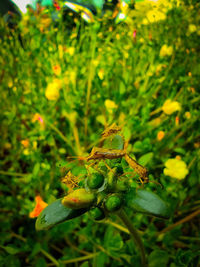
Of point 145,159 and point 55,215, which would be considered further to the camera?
point 145,159

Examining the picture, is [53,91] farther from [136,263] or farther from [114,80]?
[136,263]

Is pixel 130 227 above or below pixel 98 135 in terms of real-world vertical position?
below

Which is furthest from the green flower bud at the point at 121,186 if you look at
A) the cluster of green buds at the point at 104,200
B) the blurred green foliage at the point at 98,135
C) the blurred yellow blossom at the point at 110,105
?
the blurred yellow blossom at the point at 110,105

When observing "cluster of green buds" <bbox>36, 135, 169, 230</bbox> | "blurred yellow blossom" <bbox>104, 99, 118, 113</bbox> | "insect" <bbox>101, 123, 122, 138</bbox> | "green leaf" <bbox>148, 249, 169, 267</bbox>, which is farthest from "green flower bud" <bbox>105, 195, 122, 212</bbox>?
"blurred yellow blossom" <bbox>104, 99, 118, 113</bbox>

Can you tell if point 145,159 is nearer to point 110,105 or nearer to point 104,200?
point 104,200

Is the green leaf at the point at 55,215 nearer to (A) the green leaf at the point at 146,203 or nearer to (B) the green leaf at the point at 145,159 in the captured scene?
(A) the green leaf at the point at 146,203

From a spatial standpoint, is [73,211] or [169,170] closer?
[73,211]

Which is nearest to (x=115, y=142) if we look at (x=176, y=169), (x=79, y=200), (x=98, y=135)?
(x=79, y=200)

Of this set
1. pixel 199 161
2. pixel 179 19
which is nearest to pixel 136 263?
pixel 199 161
